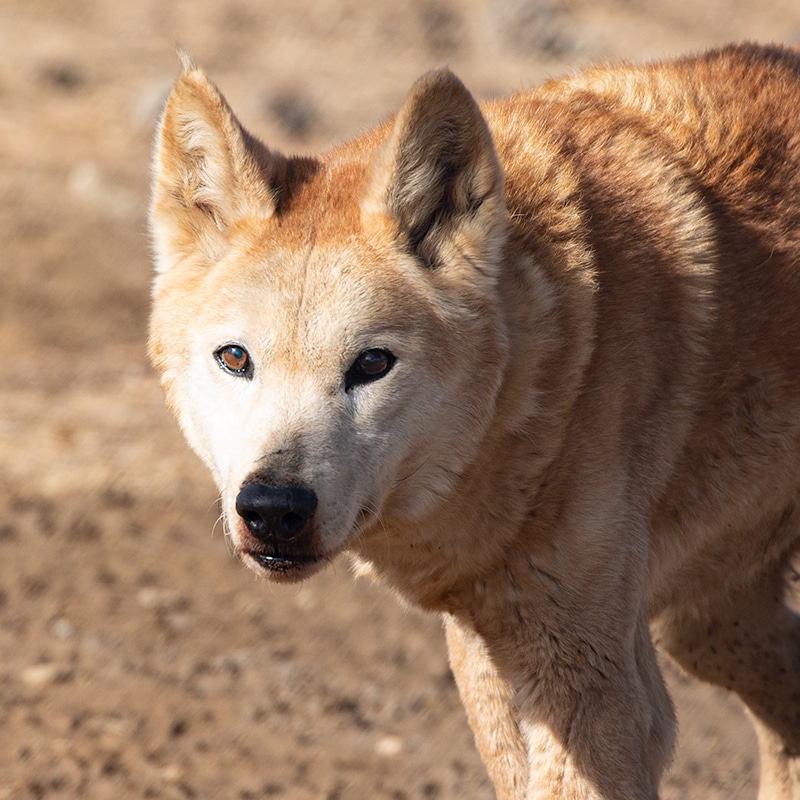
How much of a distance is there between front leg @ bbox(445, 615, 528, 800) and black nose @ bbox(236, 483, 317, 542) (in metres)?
0.90

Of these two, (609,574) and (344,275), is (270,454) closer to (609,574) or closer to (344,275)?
(344,275)

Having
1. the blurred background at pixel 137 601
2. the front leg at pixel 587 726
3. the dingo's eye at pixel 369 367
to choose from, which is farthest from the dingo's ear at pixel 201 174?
the blurred background at pixel 137 601

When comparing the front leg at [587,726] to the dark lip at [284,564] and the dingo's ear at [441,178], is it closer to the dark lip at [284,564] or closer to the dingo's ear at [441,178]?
the dark lip at [284,564]

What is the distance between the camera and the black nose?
2.80 m

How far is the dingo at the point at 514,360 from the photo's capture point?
3.04 meters

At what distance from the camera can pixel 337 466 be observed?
2932mm

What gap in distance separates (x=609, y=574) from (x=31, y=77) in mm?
9402

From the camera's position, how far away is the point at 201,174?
339 cm

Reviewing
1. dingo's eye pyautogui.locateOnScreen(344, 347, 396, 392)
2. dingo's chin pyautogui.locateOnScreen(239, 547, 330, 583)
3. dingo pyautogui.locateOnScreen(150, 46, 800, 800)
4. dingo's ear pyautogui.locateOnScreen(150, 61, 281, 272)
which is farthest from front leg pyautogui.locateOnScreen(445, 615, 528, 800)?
dingo's ear pyautogui.locateOnScreen(150, 61, 281, 272)

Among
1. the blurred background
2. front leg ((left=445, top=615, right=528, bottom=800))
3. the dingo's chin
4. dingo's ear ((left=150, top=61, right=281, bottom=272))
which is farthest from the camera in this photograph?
the blurred background

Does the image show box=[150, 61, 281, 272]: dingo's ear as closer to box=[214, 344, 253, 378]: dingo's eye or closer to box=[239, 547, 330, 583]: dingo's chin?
box=[214, 344, 253, 378]: dingo's eye

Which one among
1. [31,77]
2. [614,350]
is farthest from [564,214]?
[31,77]

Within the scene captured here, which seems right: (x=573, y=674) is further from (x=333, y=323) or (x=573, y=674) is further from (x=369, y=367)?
(x=333, y=323)

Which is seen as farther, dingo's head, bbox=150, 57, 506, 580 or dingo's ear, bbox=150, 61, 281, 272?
dingo's ear, bbox=150, 61, 281, 272
